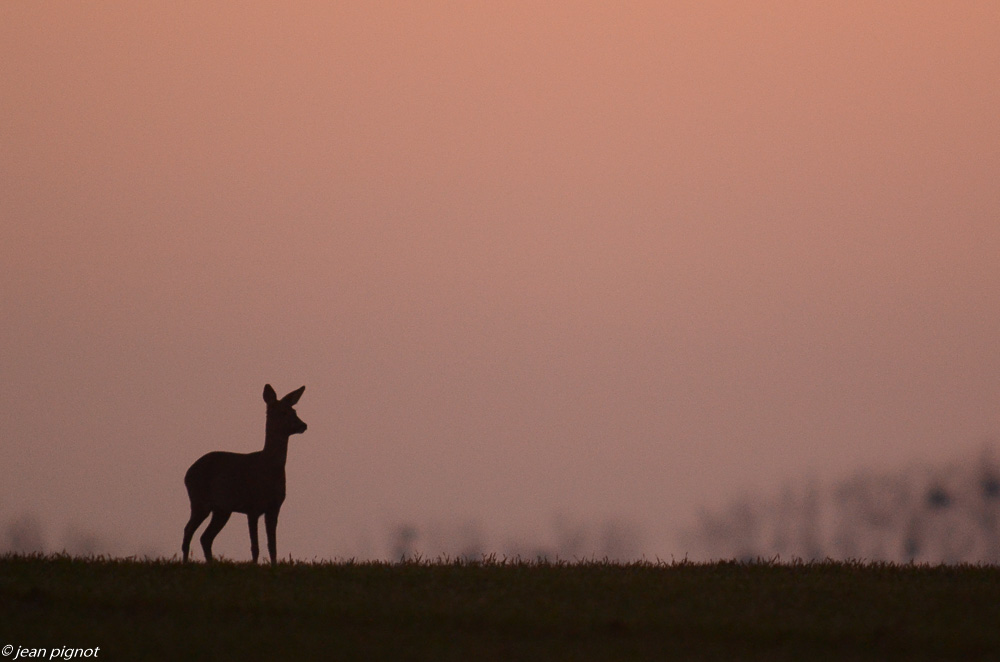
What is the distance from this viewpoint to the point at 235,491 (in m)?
18.9

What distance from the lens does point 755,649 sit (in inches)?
529

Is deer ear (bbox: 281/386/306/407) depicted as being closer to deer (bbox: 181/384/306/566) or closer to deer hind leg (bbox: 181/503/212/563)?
deer (bbox: 181/384/306/566)

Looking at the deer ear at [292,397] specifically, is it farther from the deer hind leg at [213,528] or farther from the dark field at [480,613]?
the dark field at [480,613]

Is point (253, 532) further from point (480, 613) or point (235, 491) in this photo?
point (480, 613)

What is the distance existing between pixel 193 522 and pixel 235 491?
75 cm

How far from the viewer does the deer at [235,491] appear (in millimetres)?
18953

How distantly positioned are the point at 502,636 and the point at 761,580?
14.2ft

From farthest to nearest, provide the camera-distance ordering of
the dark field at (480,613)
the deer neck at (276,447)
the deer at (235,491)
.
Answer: the deer neck at (276,447) < the deer at (235,491) < the dark field at (480,613)

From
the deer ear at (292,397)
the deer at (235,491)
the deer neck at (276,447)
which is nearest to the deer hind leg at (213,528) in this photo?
the deer at (235,491)

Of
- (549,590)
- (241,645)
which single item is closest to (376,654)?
(241,645)

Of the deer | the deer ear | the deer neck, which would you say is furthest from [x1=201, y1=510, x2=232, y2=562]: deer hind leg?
the deer ear

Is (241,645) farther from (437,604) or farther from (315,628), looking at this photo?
(437,604)

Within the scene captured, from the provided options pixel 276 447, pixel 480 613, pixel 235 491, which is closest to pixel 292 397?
pixel 276 447

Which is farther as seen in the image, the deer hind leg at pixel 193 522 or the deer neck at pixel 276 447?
the deer neck at pixel 276 447
